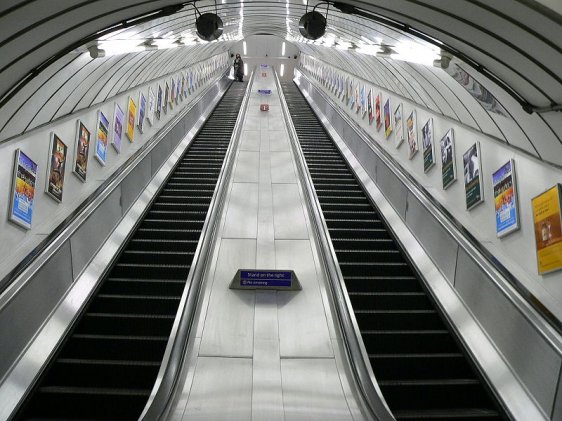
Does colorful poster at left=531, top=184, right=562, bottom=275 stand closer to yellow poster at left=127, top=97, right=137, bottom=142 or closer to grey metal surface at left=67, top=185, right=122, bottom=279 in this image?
grey metal surface at left=67, top=185, right=122, bottom=279

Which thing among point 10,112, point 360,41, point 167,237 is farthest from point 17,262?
point 360,41

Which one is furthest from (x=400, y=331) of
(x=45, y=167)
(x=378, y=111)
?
(x=378, y=111)

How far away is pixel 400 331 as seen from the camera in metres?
5.04

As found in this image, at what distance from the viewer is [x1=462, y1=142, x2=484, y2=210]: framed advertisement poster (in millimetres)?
5898

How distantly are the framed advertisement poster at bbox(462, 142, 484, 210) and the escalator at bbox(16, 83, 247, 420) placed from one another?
11.0 feet

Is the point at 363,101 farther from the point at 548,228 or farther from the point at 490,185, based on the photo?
the point at 548,228

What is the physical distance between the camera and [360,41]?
8258mm

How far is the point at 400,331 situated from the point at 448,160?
276 cm

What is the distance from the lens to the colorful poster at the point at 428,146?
7.57 meters

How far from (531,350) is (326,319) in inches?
71.9

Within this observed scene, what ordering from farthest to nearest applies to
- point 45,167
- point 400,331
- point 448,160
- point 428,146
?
point 428,146
point 448,160
point 45,167
point 400,331

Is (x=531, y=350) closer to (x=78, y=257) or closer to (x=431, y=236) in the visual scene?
(x=431, y=236)

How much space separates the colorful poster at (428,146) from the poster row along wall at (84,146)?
469 centimetres

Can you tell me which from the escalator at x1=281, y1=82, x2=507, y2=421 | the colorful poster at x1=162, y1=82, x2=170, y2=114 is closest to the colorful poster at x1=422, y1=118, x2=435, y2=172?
the escalator at x1=281, y1=82, x2=507, y2=421
